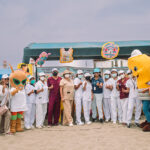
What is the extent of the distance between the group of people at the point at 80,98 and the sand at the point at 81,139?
1.98ft

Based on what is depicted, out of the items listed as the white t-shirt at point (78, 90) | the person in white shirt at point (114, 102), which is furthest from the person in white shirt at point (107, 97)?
the white t-shirt at point (78, 90)

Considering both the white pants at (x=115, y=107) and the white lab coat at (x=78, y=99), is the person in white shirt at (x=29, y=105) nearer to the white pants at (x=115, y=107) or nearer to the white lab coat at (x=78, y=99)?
the white lab coat at (x=78, y=99)

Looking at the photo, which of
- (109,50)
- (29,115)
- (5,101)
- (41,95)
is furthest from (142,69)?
(109,50)

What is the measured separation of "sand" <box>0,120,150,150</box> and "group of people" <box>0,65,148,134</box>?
1.98 feet

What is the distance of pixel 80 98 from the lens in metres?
5.70

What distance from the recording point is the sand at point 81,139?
11.3 ft

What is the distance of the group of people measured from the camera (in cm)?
518

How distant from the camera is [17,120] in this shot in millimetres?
4867

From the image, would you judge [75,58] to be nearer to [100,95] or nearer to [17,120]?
[100,95]

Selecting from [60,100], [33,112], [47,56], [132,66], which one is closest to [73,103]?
[60,100]

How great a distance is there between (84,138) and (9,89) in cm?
224

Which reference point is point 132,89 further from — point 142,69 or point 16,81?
point 16,81

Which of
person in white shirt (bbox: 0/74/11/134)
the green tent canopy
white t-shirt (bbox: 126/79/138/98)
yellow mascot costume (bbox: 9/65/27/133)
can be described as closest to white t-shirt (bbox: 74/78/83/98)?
white t-shirt (bbox: 126/79/138/98)

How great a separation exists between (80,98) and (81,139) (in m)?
1.86
